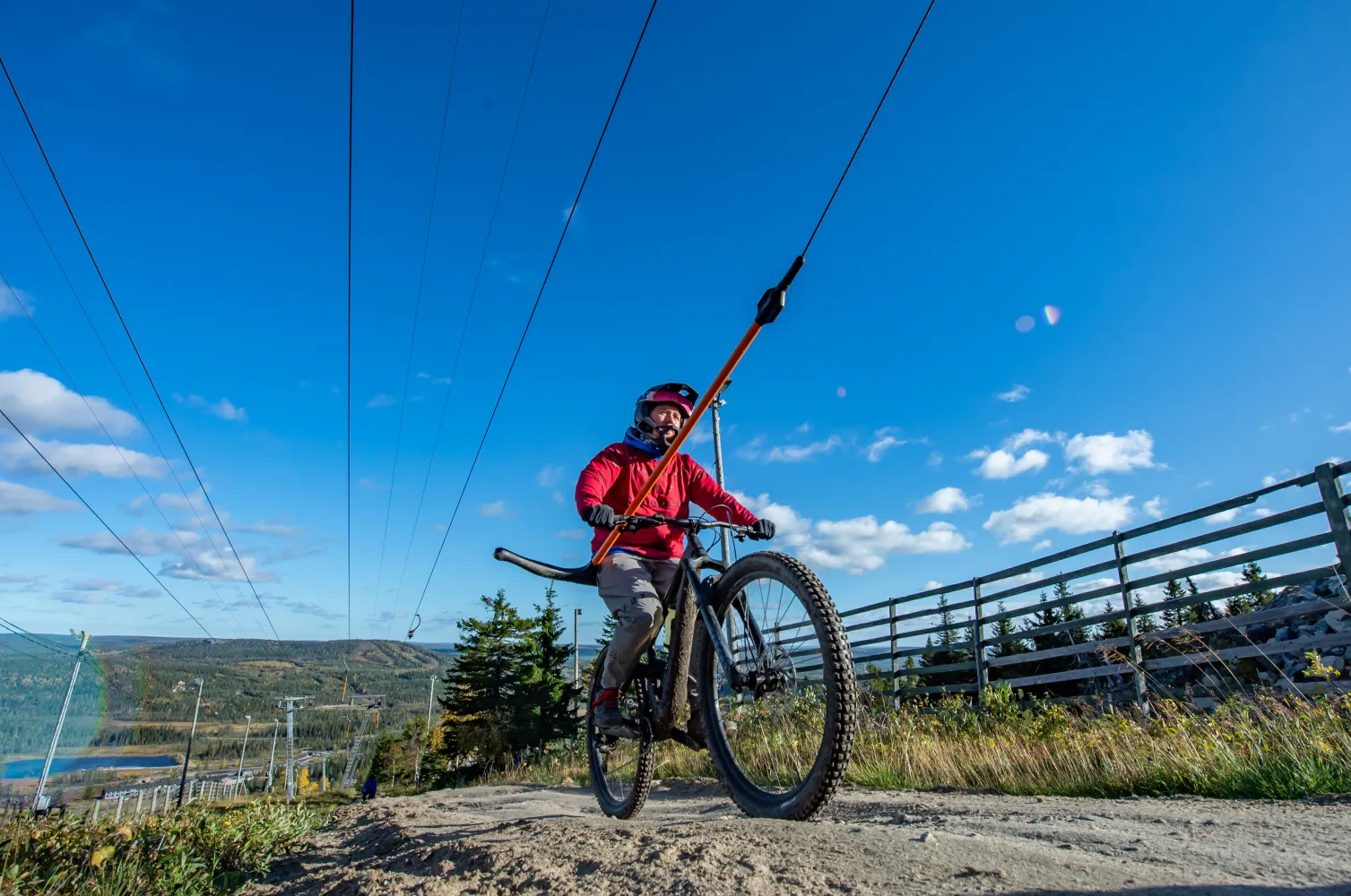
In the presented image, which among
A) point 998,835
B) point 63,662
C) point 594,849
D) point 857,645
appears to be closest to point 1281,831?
point 998,835

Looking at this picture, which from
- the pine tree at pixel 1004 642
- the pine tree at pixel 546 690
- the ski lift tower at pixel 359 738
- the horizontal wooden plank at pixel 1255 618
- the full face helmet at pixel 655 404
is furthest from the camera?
the ski lift tower at pixel 359 738

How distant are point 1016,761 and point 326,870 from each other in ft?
12.3

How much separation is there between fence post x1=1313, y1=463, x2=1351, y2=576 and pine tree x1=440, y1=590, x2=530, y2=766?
93.8 feet

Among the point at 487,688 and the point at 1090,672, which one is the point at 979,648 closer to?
the point at 1090,672

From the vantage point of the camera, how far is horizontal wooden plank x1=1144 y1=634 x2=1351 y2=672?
4227 mm

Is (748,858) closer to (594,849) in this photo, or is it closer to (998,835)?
(594,849)

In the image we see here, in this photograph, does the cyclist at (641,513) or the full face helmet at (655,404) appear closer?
the cyclist at (641,513)

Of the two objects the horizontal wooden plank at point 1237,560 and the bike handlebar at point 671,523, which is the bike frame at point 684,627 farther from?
the horizontal wooden plank at point 1237,560

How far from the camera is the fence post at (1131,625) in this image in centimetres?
558

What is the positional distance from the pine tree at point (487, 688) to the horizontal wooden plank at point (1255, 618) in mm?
27580

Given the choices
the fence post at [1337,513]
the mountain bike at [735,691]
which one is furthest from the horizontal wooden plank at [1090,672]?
the mountain bike at [735,691]

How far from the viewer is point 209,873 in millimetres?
3867

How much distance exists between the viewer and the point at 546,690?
29.3 m

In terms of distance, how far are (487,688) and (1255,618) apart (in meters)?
29.3
